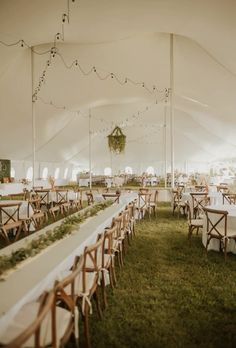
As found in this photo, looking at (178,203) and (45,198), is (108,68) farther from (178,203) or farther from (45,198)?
(178,203)

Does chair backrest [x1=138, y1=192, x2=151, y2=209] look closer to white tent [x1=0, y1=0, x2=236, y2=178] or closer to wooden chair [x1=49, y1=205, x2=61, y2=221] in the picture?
wooden chair [x1=49, y1=205, x2=61, y2=221]

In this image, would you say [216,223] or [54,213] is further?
[54,213]

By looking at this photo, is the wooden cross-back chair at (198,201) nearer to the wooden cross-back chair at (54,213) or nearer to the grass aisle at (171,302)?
the grass aisle at (171,302)

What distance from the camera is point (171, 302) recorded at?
327 centimetres

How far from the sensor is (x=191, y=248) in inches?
212

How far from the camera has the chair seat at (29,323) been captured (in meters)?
1.72

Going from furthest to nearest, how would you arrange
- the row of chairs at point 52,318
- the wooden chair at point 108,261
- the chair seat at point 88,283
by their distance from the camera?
the wooden chair at point 108,261 < the chair seat at point 88,283 < the row of chairs at point 52,318

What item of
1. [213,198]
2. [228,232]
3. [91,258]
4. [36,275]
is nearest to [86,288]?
[91,258]

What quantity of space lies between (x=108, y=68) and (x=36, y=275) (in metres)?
9.48

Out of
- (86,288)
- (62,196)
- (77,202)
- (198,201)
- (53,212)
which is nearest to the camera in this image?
(86,288)

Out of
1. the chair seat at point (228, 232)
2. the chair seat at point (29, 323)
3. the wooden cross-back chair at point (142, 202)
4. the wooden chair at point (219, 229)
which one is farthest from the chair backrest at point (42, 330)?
the wooden cross-back chair at point (142, 202)

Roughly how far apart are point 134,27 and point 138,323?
6.43m

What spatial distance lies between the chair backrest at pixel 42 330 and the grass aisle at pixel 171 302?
94 centimetres

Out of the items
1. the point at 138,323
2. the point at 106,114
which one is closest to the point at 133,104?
the point at 106,114
